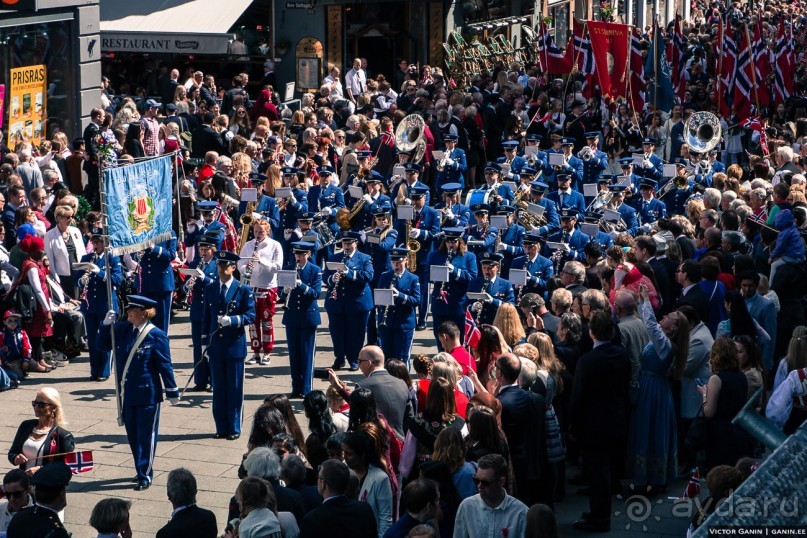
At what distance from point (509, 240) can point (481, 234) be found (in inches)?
13.8

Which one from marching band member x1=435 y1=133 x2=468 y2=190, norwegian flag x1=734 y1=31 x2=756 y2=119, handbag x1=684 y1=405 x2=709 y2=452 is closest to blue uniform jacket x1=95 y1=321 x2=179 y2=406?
handbag x1=684 y1=405 x2=709 y2=452

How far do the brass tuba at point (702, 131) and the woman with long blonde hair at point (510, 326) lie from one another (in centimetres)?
1004

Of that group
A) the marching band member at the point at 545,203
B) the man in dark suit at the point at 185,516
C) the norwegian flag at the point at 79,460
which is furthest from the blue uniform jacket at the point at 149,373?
the marching band member at the point at 545,203

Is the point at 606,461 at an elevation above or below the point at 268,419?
below

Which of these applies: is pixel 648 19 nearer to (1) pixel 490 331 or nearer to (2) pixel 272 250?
(2) pixel 272 250

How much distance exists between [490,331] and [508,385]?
46.6 inches

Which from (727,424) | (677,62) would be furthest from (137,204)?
(677,62)

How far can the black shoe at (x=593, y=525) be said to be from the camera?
27.7 feet

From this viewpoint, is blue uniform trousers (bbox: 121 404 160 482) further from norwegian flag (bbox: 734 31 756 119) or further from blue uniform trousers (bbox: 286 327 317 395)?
norwegian flag (bbox: 734 31 756 119)

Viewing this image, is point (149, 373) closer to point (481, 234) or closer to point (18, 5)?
point (481, 234)

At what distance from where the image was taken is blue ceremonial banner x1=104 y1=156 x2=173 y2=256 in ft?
35.7

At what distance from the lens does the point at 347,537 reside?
581cm

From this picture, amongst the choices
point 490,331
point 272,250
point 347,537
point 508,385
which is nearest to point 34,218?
point 272,250

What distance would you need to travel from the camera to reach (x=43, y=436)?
8.04 metres
